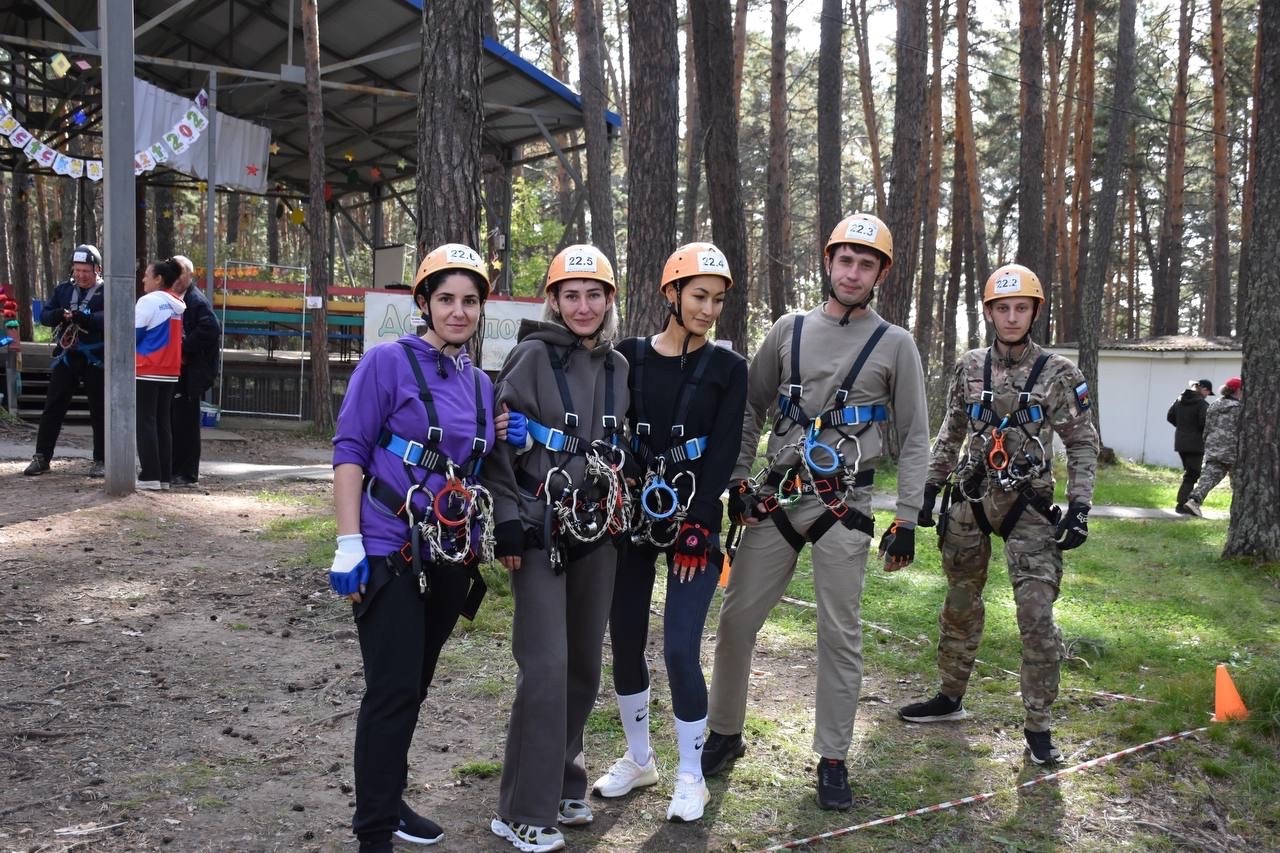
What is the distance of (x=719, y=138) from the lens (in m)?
11.9

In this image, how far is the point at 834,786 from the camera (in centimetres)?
453

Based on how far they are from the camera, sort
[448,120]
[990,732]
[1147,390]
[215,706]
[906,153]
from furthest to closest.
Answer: [1147,390] < [906,153] < [448,120] < [990,732] < [215,706]

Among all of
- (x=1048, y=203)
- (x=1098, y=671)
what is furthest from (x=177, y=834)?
(x=1048, y=203)

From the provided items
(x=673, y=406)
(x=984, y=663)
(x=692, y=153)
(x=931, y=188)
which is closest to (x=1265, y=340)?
(x=984, y=663)

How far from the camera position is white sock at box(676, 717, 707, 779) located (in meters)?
4.38

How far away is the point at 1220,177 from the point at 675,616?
105ft

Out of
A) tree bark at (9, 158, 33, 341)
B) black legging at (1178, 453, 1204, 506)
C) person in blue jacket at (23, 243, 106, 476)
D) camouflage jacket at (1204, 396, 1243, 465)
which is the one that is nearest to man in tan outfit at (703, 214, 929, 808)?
person in blue jacket at (23, 243, 106, 476)

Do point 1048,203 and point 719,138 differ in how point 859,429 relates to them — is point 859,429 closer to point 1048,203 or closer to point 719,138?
point 719,138

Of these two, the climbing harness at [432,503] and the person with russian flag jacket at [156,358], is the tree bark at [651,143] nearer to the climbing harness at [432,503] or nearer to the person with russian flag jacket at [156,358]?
the person with russian flag jacket at [156,358]

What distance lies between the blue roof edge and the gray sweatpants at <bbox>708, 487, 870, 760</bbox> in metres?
15.4

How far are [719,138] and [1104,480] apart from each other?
12357 mm

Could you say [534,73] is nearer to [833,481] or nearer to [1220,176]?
[833,481]

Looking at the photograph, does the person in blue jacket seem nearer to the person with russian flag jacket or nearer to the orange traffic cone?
the person with russian flag jacket

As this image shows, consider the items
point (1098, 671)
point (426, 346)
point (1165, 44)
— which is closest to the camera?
point (426, 346)
